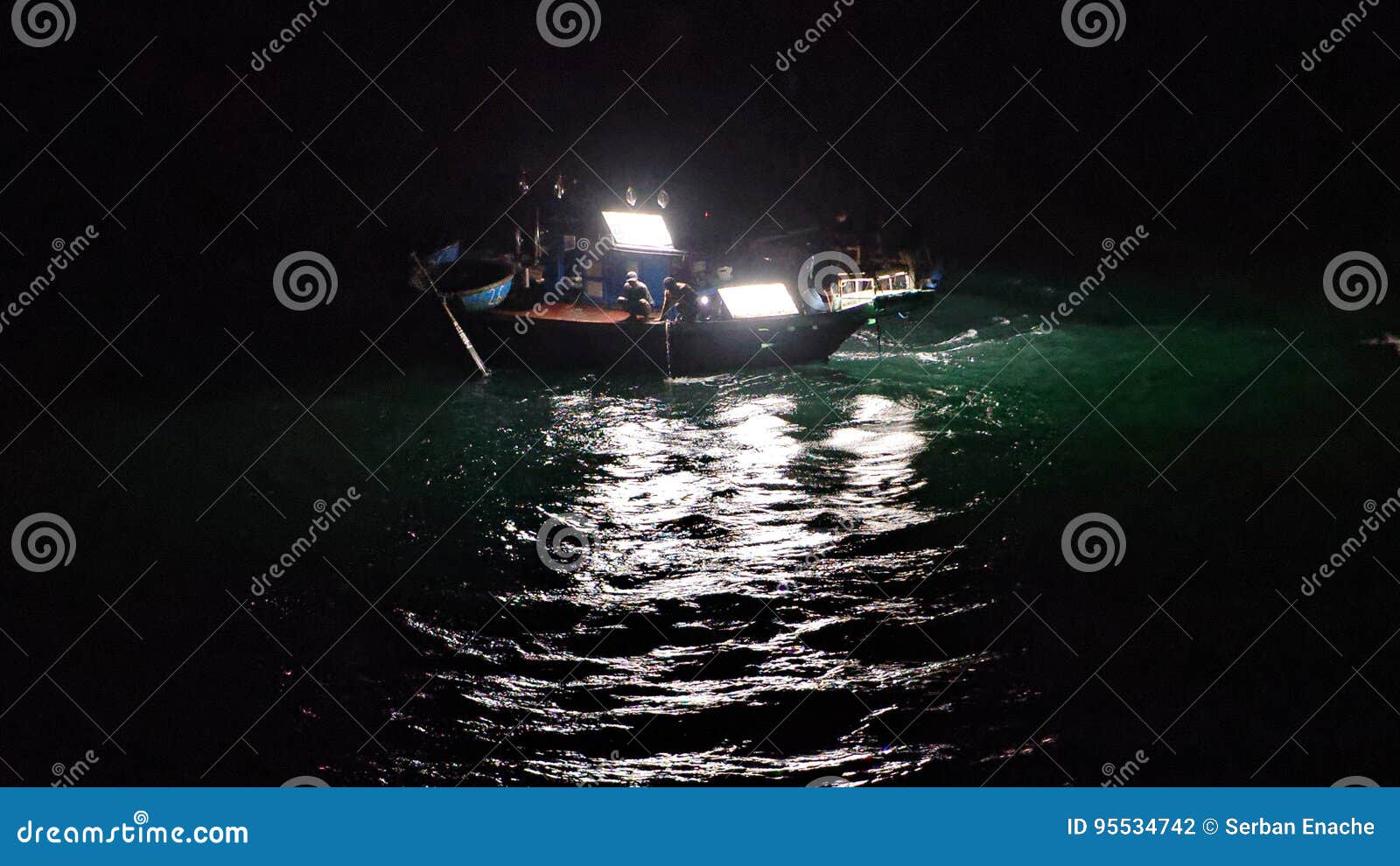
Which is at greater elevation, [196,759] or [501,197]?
[501,197]

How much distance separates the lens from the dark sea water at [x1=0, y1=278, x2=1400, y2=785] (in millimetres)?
6211

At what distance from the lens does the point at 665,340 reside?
15.9 meters

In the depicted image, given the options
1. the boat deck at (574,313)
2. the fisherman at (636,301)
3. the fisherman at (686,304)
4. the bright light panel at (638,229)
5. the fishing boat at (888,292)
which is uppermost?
the fishing boat at (888,292)

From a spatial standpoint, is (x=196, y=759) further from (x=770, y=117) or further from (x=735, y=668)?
(x=770, y=117)

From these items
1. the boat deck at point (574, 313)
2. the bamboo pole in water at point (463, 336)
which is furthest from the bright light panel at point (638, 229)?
the bamboo pole in water at point (463, 336)

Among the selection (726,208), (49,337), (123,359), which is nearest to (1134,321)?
(726,208)

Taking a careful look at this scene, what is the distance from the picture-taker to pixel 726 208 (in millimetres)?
32094

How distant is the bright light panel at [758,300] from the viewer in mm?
16312

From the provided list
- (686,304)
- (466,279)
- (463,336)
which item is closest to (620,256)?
(686,304)

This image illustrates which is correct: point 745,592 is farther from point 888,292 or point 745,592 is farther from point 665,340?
point 888,292

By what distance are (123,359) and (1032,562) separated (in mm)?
22305

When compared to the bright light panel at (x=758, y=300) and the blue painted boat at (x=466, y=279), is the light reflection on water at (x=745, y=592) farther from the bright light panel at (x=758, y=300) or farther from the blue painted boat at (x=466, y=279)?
the blue painted boat at (x=466, y=279)

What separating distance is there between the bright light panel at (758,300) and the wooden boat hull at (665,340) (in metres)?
0.50

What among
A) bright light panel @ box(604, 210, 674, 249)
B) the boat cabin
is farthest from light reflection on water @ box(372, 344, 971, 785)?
bright light panel @ box(604, 210, 674, 249)
